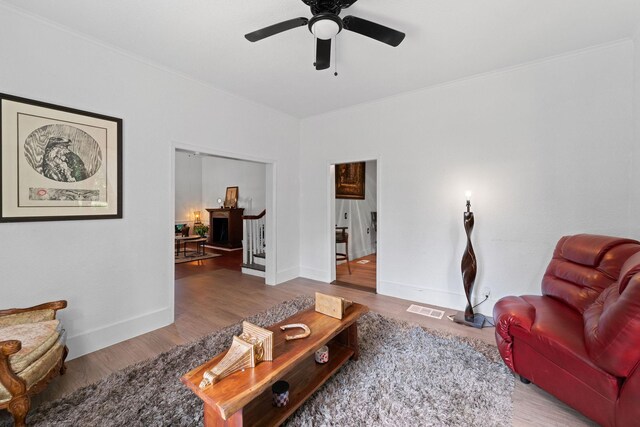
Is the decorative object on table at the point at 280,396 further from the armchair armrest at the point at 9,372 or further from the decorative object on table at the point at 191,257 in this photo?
the decorative object on table at the point at 191,257

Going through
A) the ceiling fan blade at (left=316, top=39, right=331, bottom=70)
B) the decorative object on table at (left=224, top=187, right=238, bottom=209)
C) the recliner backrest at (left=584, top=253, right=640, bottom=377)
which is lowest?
the recliner backrest at (left=584, top=253, right=640, bottom=377)

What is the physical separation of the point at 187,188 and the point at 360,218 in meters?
6.07

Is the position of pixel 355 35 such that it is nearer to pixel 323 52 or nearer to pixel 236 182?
pixel 323 52

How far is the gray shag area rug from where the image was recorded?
5.26 ft

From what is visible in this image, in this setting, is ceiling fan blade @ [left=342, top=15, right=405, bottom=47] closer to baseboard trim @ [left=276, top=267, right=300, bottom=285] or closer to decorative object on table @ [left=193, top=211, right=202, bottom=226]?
baseboard trim @ [left=276, top=267, right=300, bottom=285]

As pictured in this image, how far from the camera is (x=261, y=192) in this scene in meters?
7.66

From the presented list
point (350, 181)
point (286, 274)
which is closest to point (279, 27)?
point (286, 274)

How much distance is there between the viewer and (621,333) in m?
1.30

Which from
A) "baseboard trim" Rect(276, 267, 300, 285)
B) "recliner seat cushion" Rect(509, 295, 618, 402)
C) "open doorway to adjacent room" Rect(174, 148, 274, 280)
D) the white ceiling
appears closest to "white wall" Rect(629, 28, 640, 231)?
the white ceiling

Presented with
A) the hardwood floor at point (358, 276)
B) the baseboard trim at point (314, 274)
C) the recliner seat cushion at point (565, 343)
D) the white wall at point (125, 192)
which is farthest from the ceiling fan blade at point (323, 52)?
the baseboard trim at point (314, 274)

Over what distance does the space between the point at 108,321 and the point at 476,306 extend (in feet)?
12.8

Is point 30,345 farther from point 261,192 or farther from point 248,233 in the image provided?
point 261,192

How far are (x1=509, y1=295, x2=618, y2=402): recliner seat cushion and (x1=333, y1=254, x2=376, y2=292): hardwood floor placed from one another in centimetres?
231

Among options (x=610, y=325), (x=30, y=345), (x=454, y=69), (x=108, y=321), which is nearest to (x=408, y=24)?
(x=454, y=69)
